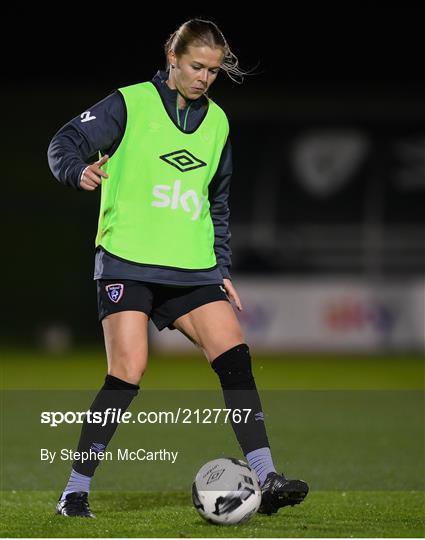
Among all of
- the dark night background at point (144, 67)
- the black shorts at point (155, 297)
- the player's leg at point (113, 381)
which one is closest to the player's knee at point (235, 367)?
the black shorts at point (155, 297)

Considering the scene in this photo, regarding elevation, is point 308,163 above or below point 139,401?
above

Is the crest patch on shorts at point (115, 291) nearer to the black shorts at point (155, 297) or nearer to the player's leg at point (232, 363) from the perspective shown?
the black shorts at point (155, 297)

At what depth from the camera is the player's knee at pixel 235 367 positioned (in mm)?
4969

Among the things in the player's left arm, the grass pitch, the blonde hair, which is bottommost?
the grass pitch

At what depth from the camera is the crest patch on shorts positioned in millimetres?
4836

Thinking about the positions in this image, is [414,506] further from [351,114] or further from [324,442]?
[351,114]

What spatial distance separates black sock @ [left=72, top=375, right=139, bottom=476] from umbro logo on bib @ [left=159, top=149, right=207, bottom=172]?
935 mm

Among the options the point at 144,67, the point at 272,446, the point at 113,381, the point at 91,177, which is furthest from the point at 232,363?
the point at 144,67

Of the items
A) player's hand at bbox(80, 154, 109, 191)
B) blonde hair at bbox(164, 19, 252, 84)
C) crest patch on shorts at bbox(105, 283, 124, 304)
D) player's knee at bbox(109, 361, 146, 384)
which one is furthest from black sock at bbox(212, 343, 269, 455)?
blonde hair at bbox(164, 19, 252, 84)

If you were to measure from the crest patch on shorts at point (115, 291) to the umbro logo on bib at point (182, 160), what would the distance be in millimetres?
559

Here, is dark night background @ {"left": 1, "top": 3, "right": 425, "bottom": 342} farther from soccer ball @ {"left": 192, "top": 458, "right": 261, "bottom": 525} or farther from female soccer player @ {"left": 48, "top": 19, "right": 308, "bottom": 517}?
soccer ball @ {"left": 192, "top": 458, "right": 261, "bottom": 525}

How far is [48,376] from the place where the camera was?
1259 cm

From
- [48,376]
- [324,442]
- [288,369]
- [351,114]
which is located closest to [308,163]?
[351,114]

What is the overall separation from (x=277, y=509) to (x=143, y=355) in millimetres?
856
